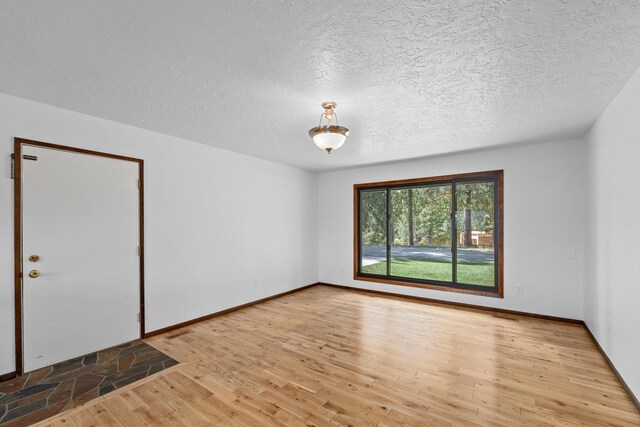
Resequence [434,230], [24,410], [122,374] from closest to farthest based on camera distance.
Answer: [24,410], [122,374], [434,230]

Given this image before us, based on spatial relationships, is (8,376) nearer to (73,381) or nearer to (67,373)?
(67,373)

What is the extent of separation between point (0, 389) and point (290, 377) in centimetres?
243

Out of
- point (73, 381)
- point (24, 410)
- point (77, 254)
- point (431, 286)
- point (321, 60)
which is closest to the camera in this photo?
point (321, 60)

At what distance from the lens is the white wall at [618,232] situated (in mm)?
2098

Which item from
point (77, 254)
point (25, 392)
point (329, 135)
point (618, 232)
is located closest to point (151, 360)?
point (25, 392)

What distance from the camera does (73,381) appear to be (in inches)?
96.1

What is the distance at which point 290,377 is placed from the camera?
2.51m

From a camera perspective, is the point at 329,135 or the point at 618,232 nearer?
the point at 618,232

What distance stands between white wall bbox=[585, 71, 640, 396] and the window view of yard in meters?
1.40

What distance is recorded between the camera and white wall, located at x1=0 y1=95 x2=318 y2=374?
2516 millimetres

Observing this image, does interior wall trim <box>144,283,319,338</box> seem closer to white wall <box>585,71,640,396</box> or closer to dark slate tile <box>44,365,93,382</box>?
dark slate tile <box>44,365,93,382</box>

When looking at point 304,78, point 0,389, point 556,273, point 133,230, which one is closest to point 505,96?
point 304,78

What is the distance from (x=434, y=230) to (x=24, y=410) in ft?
19.2

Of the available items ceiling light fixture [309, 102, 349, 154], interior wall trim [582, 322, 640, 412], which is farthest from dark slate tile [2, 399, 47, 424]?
interior wall trim [582, 322, 640, 412]
